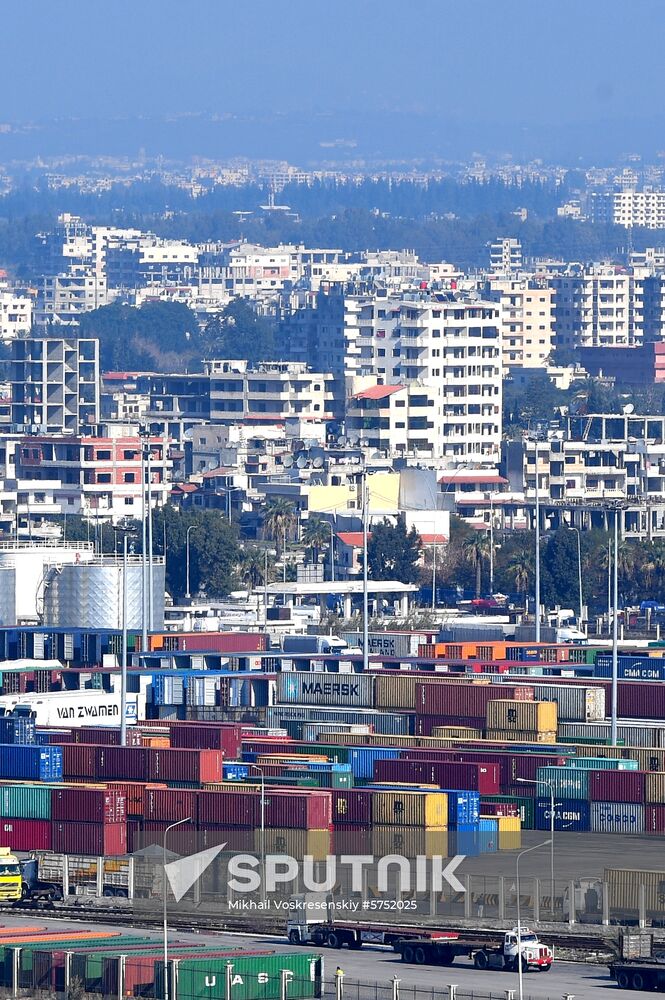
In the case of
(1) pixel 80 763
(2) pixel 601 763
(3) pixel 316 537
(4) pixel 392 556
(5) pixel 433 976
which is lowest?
(5) pixel 433 976

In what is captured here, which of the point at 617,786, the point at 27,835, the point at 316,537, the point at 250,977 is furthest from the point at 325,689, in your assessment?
the point at 316,537

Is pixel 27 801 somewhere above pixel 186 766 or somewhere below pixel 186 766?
below

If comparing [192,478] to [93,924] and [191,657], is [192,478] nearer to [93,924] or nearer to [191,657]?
[191,657]

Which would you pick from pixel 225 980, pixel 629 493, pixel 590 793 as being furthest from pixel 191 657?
pixel 629 493

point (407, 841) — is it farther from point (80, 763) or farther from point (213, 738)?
point (213, 738)

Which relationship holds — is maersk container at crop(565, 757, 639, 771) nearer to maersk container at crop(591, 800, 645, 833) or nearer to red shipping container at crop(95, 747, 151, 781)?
maersk container at crop(591, 800, 645, 833)

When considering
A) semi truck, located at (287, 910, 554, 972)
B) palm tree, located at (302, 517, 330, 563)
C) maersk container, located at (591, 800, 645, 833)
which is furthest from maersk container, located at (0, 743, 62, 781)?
palm tree, located at (302, 517, 330, 563)
